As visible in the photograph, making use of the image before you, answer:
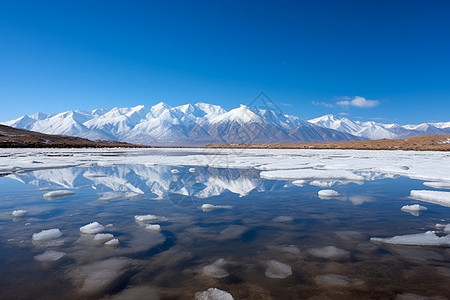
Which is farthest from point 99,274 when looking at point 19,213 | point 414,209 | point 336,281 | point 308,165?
point 308,165

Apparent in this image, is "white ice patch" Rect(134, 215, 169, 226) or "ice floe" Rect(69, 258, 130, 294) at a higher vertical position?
"white ice patch" Rect(134, 215, 169, 226)

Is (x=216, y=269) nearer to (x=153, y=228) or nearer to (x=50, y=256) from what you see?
(x=153, y=228)

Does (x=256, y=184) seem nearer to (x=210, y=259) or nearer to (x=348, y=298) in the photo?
(x=210, y=259)

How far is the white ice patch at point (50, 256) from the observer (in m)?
4.12

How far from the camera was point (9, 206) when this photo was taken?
7449 millimetres

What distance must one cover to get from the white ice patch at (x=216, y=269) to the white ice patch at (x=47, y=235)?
10.0 feet

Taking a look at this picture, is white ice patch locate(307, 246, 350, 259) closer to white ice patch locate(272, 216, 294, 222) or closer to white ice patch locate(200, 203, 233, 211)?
white ice patch locate(272, 216, 294, 222)

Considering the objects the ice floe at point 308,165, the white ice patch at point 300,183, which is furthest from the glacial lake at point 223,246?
the ice floe at point 308,165

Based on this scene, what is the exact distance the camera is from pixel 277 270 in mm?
3791

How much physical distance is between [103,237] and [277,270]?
3.12 m

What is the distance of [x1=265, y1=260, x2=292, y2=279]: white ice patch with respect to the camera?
3.65 metres

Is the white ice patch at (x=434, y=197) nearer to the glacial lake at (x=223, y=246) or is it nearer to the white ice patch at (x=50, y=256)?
the glacial lake at (x=223, y=246)

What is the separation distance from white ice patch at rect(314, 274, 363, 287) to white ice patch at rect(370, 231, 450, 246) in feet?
Result: 5.55

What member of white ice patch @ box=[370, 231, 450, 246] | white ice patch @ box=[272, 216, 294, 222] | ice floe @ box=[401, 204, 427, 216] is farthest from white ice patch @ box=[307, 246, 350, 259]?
ice floe @ box=[401, 204, 427, 216]
